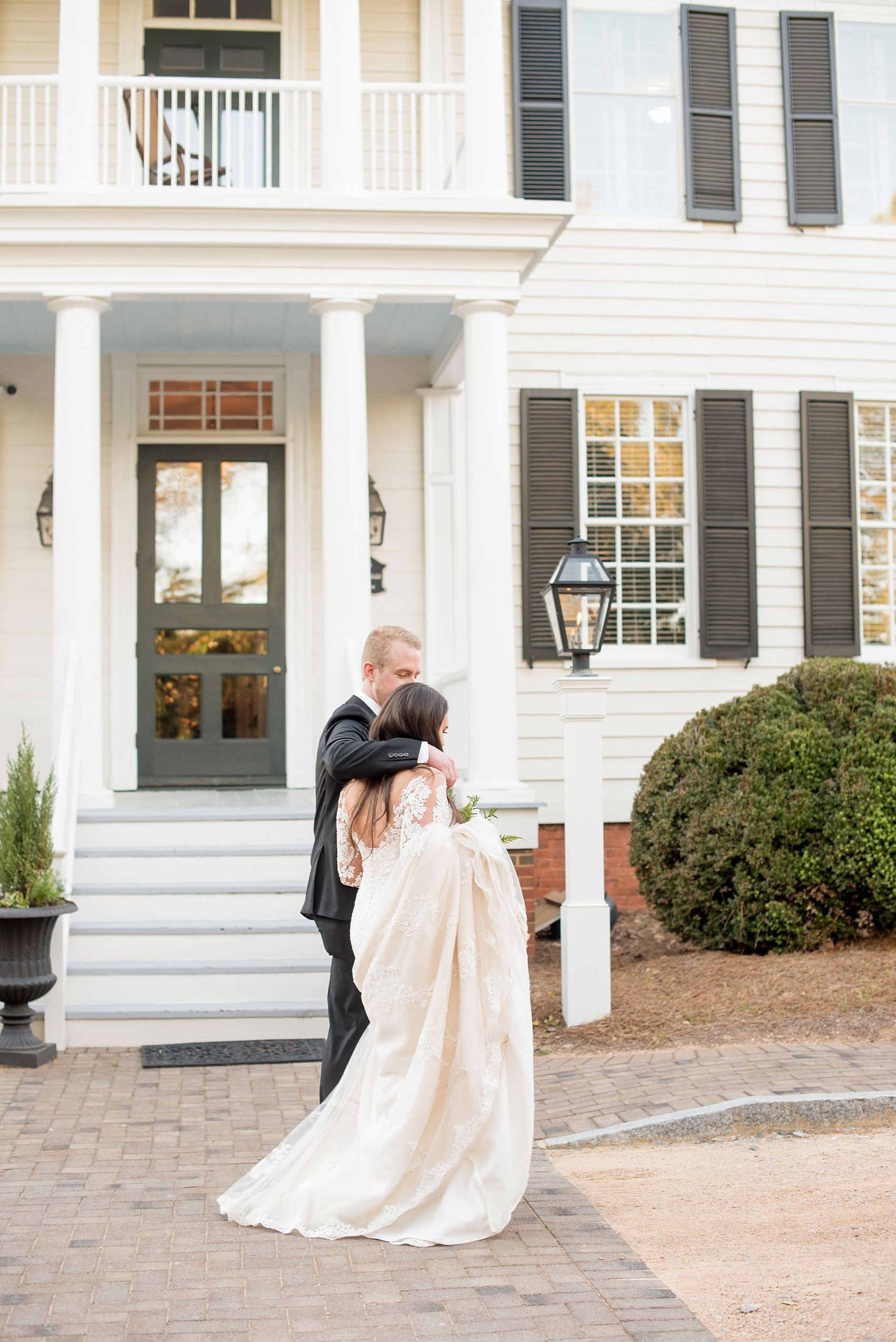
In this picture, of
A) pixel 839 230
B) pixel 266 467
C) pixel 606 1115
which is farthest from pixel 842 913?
pixel 839 230

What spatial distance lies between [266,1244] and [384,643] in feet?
6.14

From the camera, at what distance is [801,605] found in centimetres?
1045

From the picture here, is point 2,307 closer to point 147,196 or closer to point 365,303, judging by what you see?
point 147,196

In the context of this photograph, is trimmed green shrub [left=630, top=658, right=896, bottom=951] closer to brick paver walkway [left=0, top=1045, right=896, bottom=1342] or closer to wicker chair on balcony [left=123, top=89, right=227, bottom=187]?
brick paver walkway [left=0, top=1045, right=896, bottom=1342]

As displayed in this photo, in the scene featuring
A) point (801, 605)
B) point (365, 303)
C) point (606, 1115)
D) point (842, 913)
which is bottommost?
point (606, 1115)

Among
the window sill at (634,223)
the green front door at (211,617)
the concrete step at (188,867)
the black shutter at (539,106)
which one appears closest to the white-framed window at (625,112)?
the window sill at (634,223)

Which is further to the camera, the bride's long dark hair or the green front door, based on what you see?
the green front door

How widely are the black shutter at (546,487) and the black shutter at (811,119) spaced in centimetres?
258

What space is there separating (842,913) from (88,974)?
3956 mm

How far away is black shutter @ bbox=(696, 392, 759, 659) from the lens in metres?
10.2

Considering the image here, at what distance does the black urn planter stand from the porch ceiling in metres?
4.11

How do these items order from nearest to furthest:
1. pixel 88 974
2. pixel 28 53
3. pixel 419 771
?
pixel 419 771, pixel 88 974, pixel 28 53

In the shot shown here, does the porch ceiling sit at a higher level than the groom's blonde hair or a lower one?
higher

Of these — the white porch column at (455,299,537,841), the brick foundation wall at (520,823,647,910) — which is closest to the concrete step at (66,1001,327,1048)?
the white porch column at (455,299,537,841)
